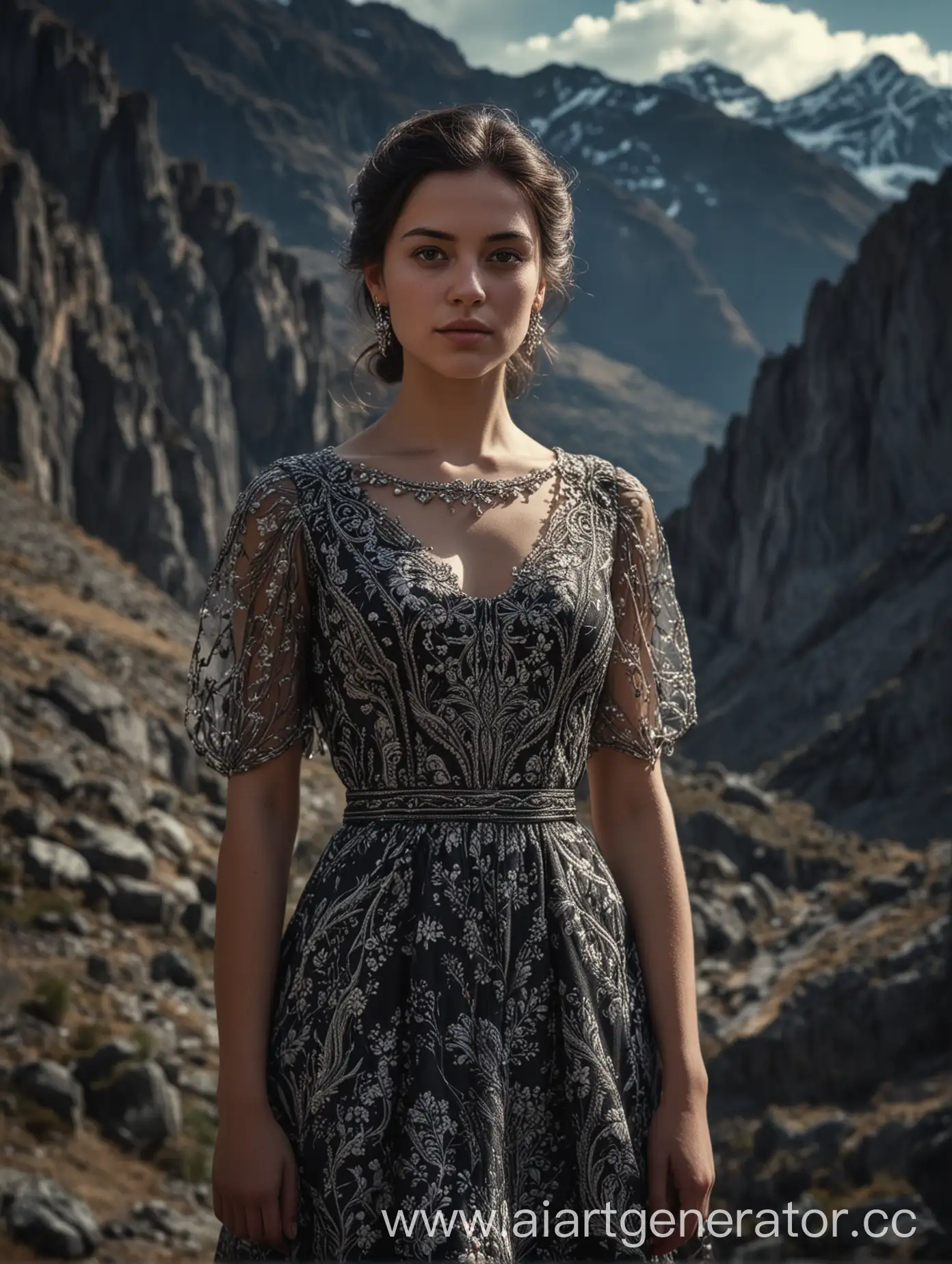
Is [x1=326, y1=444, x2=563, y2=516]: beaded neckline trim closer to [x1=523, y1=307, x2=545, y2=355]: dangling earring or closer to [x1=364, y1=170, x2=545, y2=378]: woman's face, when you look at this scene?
[x1=364, y1=170, x2=545, y2=378]: woman's face

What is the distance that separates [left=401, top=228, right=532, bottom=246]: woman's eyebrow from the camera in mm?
3496

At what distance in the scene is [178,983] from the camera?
16188mm

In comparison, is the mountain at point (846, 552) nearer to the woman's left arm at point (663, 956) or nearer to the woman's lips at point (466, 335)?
the woman's left arm at point (663, 956)

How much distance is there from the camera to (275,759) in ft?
11.2

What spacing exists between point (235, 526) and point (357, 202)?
772mm

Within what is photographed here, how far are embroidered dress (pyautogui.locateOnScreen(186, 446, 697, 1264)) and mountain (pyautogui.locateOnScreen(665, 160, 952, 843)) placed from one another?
141 ft

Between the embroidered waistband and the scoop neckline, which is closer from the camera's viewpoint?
the embroidered waistband

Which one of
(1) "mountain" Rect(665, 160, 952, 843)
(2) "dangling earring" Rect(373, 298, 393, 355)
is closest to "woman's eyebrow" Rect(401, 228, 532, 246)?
(2) "dangling earring" Rect(373, 298, 393, 355)

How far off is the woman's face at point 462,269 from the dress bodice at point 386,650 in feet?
1.06

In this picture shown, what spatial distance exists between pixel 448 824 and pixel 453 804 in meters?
0.04

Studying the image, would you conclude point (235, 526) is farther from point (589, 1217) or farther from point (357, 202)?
point (589, 1217)

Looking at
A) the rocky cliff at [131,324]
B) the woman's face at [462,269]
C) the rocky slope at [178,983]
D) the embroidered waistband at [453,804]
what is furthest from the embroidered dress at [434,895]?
the rocky cliff at [131,324]

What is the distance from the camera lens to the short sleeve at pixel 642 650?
3664 mm

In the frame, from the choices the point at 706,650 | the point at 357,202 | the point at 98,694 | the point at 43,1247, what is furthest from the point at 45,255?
the point at 357,202
